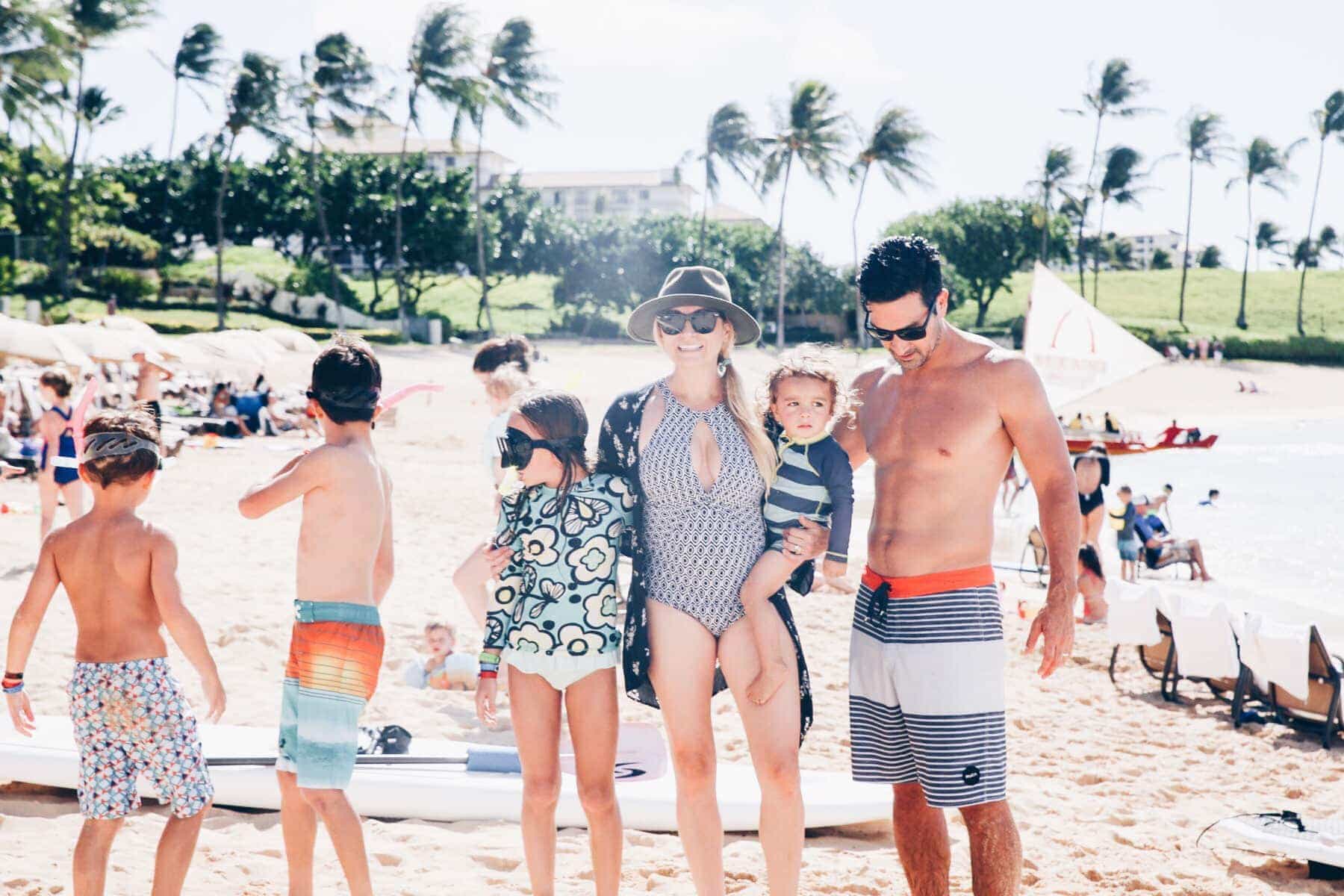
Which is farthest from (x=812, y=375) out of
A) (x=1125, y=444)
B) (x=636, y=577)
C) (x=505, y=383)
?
(x=1125, y=444)

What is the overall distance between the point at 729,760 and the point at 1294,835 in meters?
2.53

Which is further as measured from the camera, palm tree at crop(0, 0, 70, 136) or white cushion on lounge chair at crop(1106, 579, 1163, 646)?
palm tree at crop(0, 0, 70, 136)

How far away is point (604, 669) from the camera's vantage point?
3.30 metres

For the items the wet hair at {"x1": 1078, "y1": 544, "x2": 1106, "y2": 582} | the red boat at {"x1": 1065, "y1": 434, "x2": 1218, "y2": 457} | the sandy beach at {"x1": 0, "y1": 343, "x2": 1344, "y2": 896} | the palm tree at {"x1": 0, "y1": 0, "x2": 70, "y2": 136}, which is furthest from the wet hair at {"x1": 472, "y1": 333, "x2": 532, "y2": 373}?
the palm tree at {"x1": 0, "y1": 0, "x2": 70, "y2": 136}

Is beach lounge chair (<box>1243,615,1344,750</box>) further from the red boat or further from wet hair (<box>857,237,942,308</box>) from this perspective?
the red boat

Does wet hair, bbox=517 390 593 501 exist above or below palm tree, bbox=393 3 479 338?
below

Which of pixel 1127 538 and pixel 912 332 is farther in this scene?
pixel 1127 538

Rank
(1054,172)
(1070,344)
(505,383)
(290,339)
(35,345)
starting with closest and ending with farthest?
(505,383) → (35,345) → (1070,344) → (290,339) → (1054,172)

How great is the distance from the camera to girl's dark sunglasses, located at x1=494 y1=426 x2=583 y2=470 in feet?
11.0

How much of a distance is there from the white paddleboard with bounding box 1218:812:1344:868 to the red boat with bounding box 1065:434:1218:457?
24.6 m

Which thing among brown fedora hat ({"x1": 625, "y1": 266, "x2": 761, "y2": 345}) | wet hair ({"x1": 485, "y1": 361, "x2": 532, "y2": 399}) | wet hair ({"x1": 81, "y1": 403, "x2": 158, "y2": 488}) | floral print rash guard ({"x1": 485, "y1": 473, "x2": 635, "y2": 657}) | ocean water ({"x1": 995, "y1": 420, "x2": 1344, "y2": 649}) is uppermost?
brown fedora hat ({"x1": 625, "y1": 266, "x2": 761, "y2": 345})

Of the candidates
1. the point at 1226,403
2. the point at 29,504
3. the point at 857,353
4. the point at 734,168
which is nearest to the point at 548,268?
the point at 734,168

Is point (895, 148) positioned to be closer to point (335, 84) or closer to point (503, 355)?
point (335, 84)

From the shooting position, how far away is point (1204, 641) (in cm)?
754
